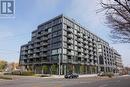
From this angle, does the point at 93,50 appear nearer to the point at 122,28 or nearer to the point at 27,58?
the point at 27,58

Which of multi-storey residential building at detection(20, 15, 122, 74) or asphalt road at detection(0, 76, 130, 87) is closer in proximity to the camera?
asphalt road at detection(0, 76, 130, 87)

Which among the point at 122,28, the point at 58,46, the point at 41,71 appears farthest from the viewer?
the point at 41,71

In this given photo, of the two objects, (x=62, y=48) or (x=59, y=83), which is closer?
(x=59, y=83)

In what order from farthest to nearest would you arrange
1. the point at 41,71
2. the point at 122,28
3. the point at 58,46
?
the point at 41,71, the point at 58,46, the point at 122,28

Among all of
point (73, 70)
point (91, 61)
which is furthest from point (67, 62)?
point (91, 61)

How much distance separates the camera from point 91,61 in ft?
420

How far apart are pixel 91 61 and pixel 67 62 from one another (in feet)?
101

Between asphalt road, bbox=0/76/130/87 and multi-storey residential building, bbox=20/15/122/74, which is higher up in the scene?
multi-storey residential building, bbox=20/15/122/74

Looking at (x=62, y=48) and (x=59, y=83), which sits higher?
(x=62, y=48)

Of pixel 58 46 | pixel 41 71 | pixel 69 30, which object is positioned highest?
pixel 69 30

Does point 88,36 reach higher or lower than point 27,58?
higher

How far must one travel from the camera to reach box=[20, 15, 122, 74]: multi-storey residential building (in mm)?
100188

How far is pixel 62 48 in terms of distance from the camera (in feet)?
318

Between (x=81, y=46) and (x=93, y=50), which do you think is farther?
(x=93, y=50)
